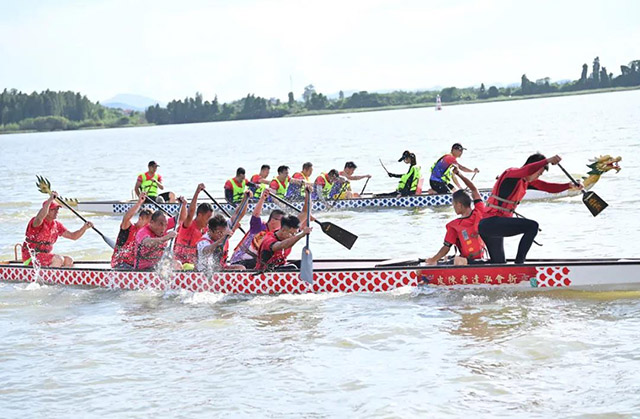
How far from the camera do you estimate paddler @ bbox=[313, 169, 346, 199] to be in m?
23.2

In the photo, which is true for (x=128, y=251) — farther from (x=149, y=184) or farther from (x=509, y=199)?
(x=149, y=184)

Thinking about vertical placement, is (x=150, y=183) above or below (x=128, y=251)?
above

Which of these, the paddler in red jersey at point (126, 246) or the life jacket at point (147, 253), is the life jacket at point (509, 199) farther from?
the paddler in red jersey at point (126, 246)

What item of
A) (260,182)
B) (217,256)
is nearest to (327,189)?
(260,182)

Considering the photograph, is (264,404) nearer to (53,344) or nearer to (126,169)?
(53,344)

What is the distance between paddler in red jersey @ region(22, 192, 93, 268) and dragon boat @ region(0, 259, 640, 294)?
0.81 ft

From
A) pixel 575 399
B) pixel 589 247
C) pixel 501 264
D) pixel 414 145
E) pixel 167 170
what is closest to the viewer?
pixel 575 399

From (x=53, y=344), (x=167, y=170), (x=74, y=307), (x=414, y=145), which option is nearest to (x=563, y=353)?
(x=53, y=344)

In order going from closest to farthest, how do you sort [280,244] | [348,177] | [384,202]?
[280,244]
[384,202]
[348,177]

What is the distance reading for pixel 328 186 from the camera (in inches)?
915

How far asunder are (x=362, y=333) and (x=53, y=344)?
385cm

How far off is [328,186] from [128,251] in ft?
33.4

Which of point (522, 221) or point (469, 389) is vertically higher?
point (522, 221)

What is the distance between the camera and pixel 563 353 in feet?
30.9
